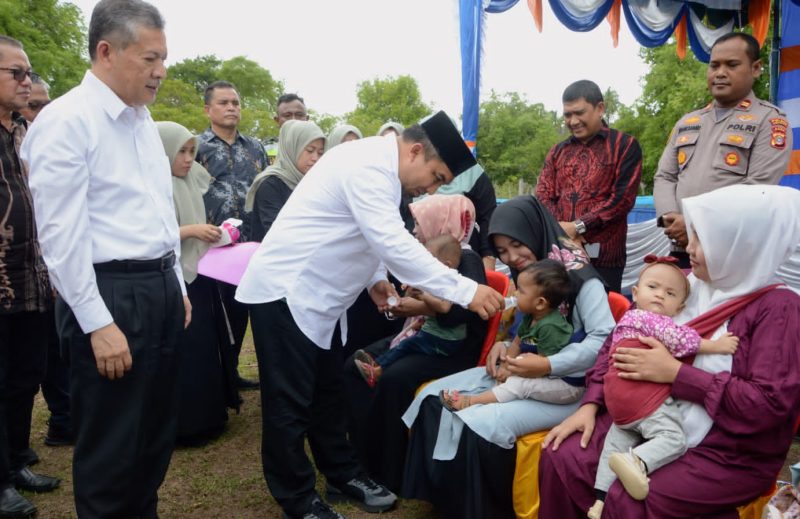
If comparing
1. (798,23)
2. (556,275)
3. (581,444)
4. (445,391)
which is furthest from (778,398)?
(798,23)

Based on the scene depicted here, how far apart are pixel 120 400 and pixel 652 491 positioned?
6.10 ft

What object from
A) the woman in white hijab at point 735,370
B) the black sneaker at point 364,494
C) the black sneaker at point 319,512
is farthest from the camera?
the black sneaker at point 364,494

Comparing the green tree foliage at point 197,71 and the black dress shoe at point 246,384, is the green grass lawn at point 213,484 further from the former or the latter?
the green tree foliage at point 197,71

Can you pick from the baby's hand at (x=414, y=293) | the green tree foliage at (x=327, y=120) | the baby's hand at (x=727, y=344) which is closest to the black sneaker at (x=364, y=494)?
the baby's hand at (x=414, y=293)

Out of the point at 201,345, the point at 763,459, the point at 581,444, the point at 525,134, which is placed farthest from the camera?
the point at 525,134

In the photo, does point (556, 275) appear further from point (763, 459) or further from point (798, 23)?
point (798, 23)

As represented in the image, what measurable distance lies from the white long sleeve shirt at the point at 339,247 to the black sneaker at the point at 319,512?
74 cm

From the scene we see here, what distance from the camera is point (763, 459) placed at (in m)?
1.89

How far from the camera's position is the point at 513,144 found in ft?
109

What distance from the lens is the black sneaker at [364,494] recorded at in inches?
114

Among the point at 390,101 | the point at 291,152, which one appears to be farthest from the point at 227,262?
the point at 390,101

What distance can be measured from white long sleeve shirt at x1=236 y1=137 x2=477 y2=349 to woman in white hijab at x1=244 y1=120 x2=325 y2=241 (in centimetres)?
109

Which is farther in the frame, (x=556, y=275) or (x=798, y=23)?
(x=798, y=23)

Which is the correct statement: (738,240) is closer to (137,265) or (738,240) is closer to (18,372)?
(137,265)
